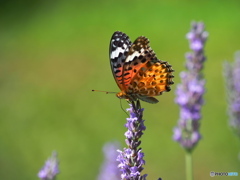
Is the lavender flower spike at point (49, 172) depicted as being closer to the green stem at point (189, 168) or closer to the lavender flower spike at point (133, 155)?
the lavender flower spike at point (133, 155)

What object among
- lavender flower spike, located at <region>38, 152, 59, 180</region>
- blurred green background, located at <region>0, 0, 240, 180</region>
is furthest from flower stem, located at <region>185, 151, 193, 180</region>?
blurred green background, located at <region>0, 0, 240, 180</region>

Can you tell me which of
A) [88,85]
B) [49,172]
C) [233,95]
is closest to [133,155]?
[49,172]

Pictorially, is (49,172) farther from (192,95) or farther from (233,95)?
(233,95)

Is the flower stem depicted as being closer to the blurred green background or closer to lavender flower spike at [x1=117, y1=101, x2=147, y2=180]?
lavender flower spike at [x1=117, y1=101, x2=147, y2=180]

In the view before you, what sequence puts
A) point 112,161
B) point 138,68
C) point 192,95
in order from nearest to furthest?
point 138,68 → point 192,95 → point 112,161

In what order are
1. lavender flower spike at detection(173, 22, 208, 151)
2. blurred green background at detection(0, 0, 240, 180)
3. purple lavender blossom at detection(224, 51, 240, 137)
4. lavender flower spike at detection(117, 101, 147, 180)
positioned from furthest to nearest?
blurred green background at detection(0, 0, 240, 180)
purple lavender blossom at detection(224, 51, 240, 137)
lavender flower spike at detection(173, 22, 208, 151)
lavender flower spike at detection(117, 101, 147, 180)

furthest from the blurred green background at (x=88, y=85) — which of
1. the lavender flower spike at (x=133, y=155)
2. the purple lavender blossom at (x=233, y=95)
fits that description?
the lavender flower spike at (x=133, y=155)
